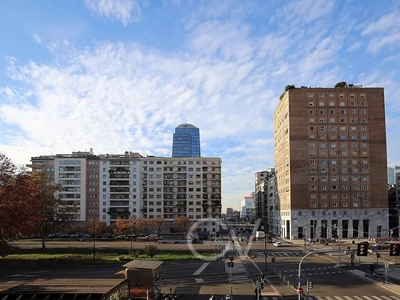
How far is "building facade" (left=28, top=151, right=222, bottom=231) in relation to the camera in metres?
127

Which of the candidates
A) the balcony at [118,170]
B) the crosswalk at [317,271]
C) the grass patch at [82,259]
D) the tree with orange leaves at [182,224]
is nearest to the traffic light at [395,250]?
the crosswalk at [317,271]

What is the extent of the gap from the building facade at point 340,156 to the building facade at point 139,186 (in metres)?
28.3

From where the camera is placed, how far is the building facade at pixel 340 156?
112 meters

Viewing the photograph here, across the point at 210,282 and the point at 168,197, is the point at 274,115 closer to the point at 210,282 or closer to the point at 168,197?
the point at 168,197

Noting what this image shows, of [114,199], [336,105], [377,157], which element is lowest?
[114,199]

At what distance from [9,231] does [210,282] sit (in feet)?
82.2

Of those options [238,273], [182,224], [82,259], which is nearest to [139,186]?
[182,224]

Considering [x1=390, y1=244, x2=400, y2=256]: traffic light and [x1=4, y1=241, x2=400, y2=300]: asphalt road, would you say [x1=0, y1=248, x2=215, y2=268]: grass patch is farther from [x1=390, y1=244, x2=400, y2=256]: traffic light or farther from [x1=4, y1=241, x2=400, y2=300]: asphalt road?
[x1=390, y1=244, x2=400, y2=256]: traffic light

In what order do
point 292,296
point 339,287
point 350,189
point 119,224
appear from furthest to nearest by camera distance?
point 350,189 → point 119,224 → point 339,287 → point 292,296

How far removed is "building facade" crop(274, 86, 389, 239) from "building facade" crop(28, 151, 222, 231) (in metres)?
28.3

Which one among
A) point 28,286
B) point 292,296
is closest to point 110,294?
point 28,286

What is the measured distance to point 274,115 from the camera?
14088cm

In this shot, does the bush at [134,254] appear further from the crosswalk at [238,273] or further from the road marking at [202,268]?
the crosswalk at [238,273]

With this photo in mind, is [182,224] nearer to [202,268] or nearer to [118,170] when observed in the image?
[118,170]
